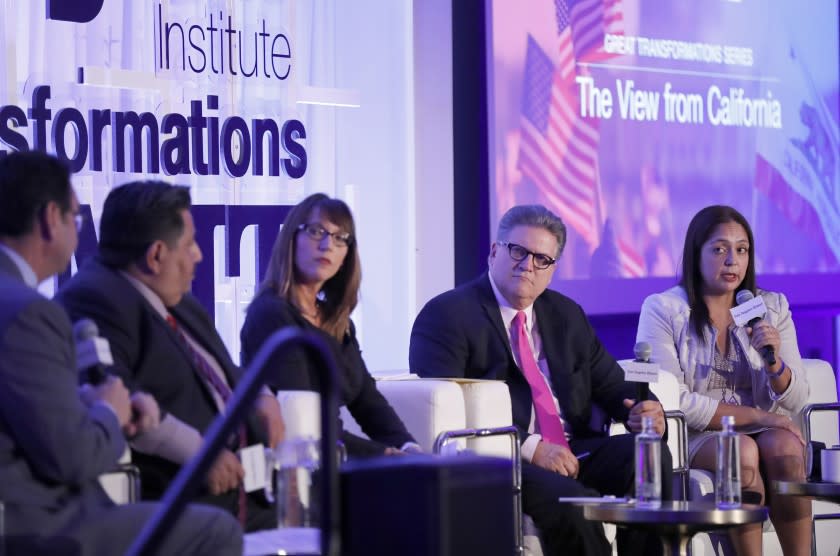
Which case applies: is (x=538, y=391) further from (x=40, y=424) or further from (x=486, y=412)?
(x=40, y=424)

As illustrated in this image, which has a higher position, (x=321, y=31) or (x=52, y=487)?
(x=321, y=31)

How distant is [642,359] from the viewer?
15.6 ft

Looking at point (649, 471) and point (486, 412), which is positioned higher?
point (486, 412)

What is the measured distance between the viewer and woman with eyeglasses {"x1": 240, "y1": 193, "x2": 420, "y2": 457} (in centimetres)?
405

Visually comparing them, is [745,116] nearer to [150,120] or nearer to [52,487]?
[150,120]

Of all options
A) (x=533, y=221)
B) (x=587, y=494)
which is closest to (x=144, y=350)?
(x=587, y=494)

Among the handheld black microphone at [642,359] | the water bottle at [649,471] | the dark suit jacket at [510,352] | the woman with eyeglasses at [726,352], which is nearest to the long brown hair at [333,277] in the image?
the dark suit jacket at [510,352]

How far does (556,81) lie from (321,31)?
4.29 ft

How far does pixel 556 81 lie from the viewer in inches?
264

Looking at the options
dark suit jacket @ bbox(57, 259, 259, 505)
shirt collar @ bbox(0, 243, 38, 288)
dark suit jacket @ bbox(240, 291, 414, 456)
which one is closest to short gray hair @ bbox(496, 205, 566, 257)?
dark suit jacket @ bbox(240, 291, 414, 456)

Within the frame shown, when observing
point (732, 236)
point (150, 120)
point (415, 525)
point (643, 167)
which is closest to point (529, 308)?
point (732, 236)

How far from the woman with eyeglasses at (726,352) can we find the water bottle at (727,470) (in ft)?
3.14

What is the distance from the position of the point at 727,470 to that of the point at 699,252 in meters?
1.50

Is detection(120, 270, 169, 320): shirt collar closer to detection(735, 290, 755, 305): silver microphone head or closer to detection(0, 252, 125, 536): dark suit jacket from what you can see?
detection(0, 252, 125, 536): dark suit jacket
